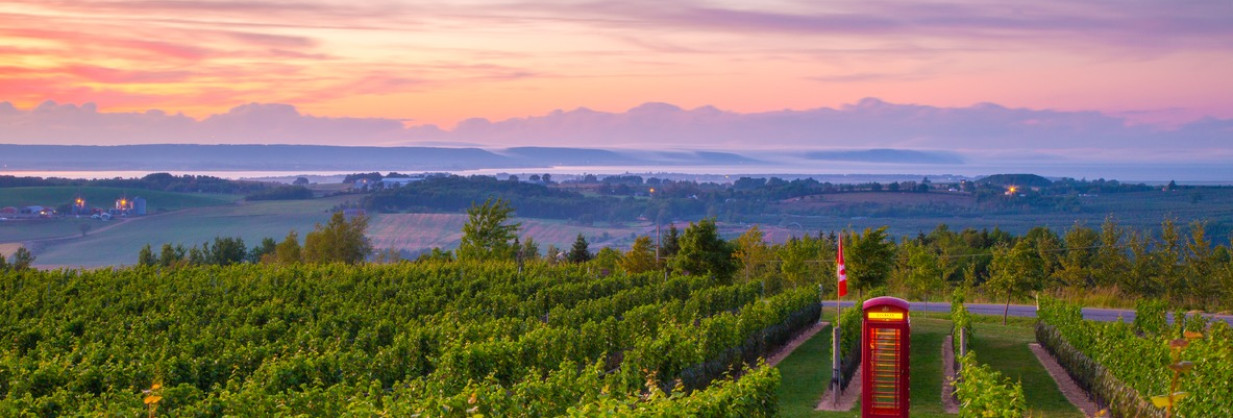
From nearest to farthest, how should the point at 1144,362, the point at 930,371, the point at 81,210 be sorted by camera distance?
the point at 1144,362
the point at 930,371
the point at 81,210

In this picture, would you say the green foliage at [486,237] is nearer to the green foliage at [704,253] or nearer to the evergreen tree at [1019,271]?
the green foliage at [704,253]

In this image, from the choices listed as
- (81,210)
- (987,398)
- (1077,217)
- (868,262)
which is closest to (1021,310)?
(868,262)

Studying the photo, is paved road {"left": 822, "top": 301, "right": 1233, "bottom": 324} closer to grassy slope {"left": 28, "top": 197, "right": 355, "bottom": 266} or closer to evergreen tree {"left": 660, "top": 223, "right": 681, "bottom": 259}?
evergreen tree {"left": 660, "top": 223, "right": 681, "bottom": 259}

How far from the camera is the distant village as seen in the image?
420 ft

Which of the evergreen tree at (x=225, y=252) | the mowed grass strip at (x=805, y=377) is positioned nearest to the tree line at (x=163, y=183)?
the evergreen tree at (x=225, y=252)

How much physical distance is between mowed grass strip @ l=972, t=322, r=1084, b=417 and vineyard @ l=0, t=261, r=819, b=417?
4692mm

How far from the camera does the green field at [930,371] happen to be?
57.9 ft

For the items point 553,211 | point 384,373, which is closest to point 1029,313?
point 384,373

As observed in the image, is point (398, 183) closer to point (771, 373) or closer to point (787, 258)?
point (787, 258)

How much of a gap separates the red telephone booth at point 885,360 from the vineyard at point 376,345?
226 centimetres

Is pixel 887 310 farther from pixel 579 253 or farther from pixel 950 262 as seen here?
pixel 950 262

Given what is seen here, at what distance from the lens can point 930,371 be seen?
22.2 meters

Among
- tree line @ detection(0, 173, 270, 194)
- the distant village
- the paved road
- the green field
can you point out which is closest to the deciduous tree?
the paved road

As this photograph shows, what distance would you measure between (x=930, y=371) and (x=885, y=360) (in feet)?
20.7
